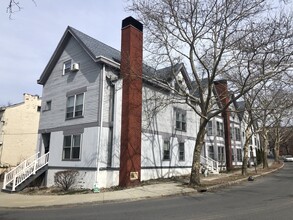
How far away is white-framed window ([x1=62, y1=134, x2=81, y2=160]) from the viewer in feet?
61.9

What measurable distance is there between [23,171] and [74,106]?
541cm

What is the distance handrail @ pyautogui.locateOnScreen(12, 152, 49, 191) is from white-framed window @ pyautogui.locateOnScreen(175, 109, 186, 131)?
11.1 meters

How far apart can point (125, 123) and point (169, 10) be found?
7316 mm

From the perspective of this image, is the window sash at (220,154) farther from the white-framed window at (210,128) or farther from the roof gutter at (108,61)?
the roof gutter at (108,61)

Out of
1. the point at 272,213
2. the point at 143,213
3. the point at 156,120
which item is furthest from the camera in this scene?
the point at 156,120

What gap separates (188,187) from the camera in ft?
54.2

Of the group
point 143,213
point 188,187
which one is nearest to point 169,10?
point 188,187

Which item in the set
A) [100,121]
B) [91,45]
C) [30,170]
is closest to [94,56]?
[91,45]

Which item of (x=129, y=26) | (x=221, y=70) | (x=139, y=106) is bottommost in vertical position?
(x=139, y=106)

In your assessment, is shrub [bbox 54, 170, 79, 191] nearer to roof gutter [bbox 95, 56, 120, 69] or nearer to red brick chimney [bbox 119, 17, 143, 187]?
red brick chimney [bbox 119, 17, 143, 187]

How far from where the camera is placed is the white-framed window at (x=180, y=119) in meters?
24.9

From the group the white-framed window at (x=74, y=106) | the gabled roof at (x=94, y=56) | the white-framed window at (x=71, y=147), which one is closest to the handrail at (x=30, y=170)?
the white-framed window at (x=71, y=147)

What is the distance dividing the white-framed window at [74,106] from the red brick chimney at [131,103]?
3.21 meters

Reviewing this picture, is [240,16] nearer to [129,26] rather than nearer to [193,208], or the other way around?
[129,26]
